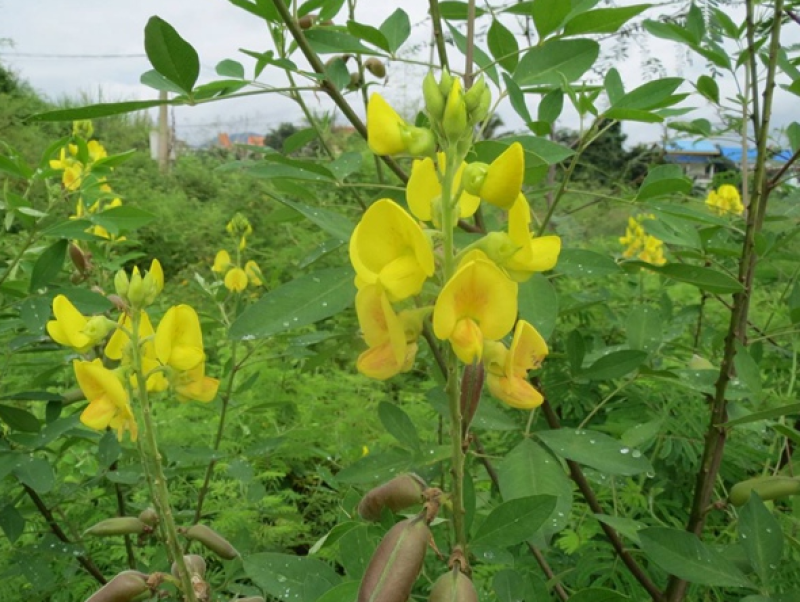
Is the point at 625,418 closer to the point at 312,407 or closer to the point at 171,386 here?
the point at 171,386

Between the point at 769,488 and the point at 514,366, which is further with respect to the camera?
the point at 769,488

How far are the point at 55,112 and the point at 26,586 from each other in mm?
1319

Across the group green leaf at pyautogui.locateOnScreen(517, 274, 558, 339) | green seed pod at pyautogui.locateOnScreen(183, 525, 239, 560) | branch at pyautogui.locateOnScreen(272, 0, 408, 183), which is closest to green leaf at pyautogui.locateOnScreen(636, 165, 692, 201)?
green leaf at pyautogui.locateOnScreen(517, 274, 558, 339)

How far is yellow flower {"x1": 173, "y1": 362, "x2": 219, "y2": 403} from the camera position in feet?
3.23

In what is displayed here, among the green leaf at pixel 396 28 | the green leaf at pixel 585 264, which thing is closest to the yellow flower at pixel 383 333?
the green leaf at pixel 585 264

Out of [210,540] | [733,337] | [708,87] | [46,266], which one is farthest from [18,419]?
[708,87]

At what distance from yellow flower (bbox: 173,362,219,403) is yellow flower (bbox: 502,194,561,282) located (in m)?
0.52

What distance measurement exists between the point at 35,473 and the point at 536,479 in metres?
0.80

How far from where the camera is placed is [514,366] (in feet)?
2.21

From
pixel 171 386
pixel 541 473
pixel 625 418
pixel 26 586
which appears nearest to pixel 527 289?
pixel 541 473

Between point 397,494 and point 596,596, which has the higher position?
point 397,494

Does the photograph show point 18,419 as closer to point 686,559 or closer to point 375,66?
point 375,66

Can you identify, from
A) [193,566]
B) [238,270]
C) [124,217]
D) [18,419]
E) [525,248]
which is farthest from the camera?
[238,270]

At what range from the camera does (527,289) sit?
846mm
